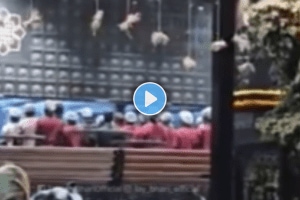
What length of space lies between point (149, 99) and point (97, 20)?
2.46ft

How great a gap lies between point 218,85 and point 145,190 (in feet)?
3.01

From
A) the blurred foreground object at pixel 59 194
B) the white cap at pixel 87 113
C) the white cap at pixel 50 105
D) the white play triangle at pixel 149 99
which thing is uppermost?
the white play triangle at pixel 149 99

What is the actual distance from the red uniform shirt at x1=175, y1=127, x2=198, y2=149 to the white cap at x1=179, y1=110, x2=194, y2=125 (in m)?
0.05

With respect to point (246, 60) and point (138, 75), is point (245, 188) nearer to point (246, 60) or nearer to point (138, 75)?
point (246, 60)

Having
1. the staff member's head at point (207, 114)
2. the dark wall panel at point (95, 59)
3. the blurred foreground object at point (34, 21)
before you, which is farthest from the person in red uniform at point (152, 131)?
the blurred foreground object at point (34, 21)

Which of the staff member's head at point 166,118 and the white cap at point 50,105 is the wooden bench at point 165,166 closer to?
the staff member's head at point 166,118

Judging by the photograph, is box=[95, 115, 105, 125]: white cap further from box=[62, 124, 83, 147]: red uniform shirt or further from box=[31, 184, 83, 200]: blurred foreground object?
box=[31, 184, 83, 200]: blurred foreground object

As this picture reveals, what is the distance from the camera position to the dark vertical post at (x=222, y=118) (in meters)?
5.85

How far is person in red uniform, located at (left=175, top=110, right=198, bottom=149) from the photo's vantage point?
20.3 ft

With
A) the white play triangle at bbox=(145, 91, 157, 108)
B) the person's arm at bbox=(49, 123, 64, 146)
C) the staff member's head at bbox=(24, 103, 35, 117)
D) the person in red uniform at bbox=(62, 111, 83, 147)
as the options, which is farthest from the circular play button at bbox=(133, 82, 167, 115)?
the staff member's head at bbox=(24, 103, 35, 117)

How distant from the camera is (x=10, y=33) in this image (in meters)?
6.20

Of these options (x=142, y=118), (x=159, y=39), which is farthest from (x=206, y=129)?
(x=159, y=39)

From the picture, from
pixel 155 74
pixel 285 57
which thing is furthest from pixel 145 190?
pixel 285 57

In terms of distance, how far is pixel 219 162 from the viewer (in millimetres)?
6125
